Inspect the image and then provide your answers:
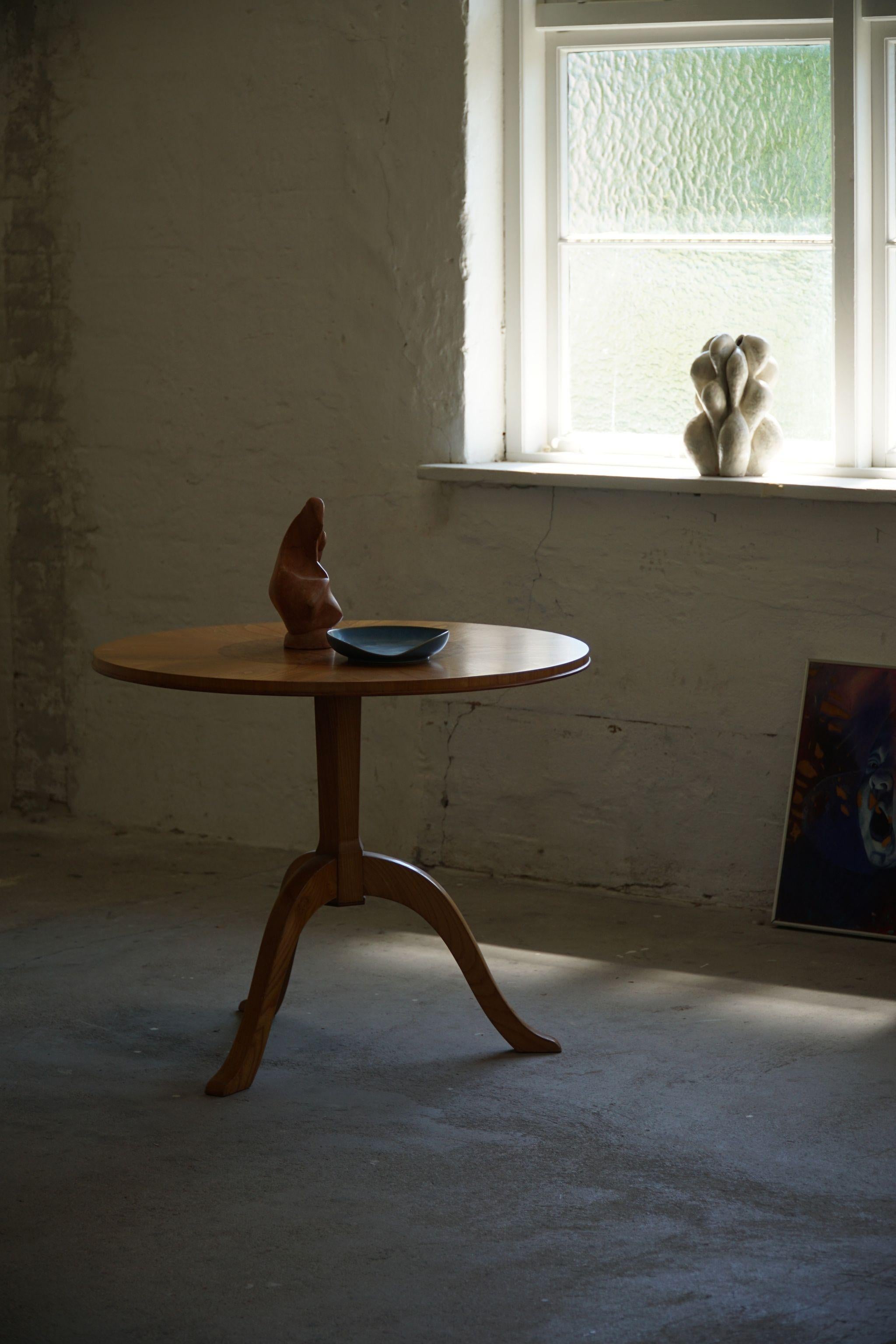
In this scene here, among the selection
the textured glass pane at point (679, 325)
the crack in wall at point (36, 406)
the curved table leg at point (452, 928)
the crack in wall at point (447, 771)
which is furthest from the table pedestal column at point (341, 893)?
the crack in wall at point (36, 406)

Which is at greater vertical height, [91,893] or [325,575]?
[325,575]

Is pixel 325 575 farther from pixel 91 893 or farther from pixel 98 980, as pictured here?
pixel 91 893

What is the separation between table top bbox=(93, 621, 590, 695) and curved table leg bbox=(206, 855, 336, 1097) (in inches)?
16.5

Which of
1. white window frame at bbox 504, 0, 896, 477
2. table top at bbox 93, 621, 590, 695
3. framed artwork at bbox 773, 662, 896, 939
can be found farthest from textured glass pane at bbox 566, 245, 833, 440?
table top at bbox 93, 621, 590, 695

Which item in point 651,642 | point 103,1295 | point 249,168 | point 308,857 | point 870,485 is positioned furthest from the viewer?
point 249,168

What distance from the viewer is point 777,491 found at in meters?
3.89

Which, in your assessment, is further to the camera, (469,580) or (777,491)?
(469,580)

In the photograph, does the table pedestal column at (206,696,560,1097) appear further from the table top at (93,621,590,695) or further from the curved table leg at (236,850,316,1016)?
the table top at (93,621,590,695)

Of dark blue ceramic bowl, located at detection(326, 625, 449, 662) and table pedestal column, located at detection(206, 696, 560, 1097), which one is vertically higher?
dark blue ceramic bowl, located at detection(326, 625, 449, 662)

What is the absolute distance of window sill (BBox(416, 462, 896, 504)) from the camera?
3824 mm

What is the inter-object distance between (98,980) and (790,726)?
70.1 inches

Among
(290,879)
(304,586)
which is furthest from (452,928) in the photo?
(304,586)

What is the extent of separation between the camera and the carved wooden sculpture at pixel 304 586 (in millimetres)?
3064

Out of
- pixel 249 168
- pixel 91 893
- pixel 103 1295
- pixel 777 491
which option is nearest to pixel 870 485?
pixel 777 491
